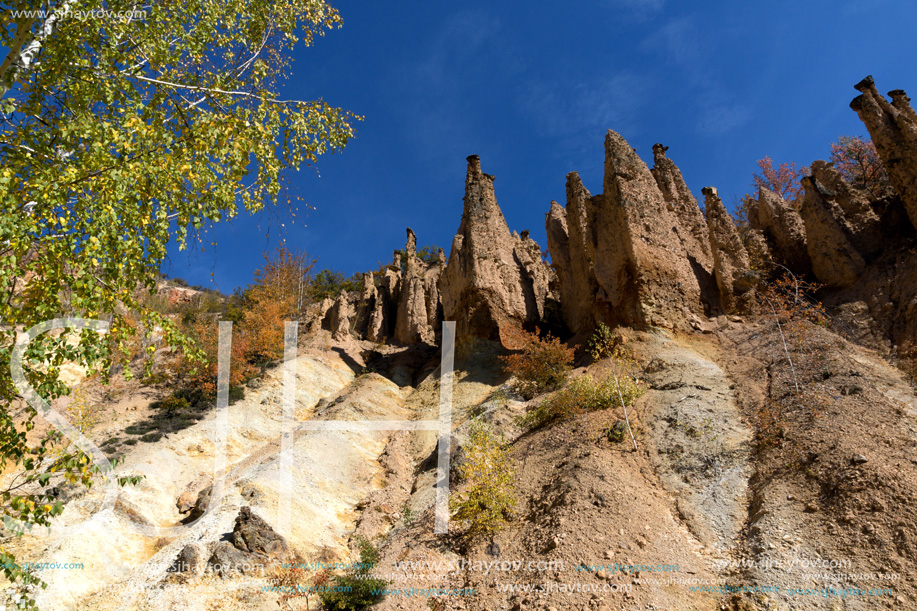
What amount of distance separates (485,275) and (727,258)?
33.6ft

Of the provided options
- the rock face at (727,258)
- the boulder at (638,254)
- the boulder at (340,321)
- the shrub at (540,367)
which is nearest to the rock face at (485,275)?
the shrub at (540,367)

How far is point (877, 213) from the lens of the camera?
57.4 ft

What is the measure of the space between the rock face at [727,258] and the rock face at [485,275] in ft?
28.0

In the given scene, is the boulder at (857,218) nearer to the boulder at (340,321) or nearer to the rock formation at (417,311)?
the rock formation at (417,311)

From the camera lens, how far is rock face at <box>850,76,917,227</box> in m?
15.3

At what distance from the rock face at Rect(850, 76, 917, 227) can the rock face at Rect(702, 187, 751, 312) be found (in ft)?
15.8

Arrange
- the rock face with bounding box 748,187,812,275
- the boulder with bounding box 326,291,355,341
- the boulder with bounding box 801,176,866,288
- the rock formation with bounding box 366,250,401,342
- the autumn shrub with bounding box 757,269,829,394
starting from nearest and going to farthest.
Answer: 1. the autumn shrub with bounding box 757,269,829,394
2. the boulder with bounding box 801,176,866,288
3. the rock face with bounding box 748,187,812,275
4. the boulder with bounding box 326,291,355,341
5. the rock formation with bounding box 366,250,401,342

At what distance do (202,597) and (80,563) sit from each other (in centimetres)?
353

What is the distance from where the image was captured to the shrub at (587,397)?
45.8 feet

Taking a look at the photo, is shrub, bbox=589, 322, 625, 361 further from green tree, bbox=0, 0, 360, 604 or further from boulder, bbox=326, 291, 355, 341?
boulder, bbox=326, 291, 355, 341

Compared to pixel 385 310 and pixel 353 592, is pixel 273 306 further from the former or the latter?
pixel 353 592

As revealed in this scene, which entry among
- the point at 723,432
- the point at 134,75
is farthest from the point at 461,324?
the point at 134,75

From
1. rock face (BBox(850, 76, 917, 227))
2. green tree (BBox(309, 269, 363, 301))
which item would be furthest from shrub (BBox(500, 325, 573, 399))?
green tree (BBox(309, 269, 363, 301))

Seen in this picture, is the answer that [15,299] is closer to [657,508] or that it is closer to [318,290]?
[657,508]
